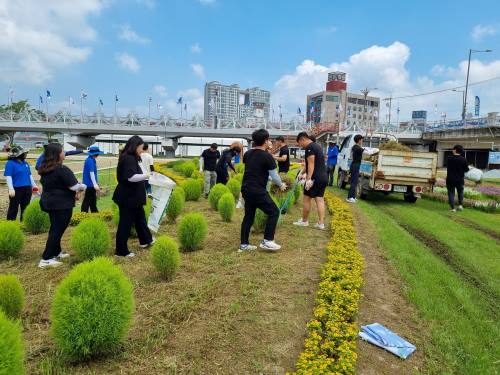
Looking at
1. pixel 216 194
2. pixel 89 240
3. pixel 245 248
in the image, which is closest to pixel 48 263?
pixel 89 240

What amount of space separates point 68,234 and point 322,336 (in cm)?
547

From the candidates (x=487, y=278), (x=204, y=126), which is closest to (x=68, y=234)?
(x=487, y=278)

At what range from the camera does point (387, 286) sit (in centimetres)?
460

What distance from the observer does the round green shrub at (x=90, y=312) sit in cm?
262

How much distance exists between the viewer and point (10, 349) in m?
2.06

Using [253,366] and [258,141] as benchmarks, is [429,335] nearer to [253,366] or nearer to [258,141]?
[253,366]

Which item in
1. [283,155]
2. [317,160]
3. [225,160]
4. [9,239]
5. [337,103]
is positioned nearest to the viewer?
[9,239]

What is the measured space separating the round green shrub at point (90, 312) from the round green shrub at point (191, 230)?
2.78 metres

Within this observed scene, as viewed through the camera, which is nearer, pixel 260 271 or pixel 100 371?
pixel 100 371

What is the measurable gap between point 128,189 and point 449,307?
424 centimetres

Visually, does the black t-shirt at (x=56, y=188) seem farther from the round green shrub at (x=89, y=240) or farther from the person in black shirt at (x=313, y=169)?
the person in black shirt at (x=313, y=169)

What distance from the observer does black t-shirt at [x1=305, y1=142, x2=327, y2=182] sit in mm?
6832

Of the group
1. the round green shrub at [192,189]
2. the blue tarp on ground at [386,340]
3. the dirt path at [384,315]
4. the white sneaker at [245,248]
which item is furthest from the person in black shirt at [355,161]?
the blue tarp on ground at [386,340]

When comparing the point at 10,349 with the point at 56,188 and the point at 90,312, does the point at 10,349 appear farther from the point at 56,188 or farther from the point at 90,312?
the point at 56,188
